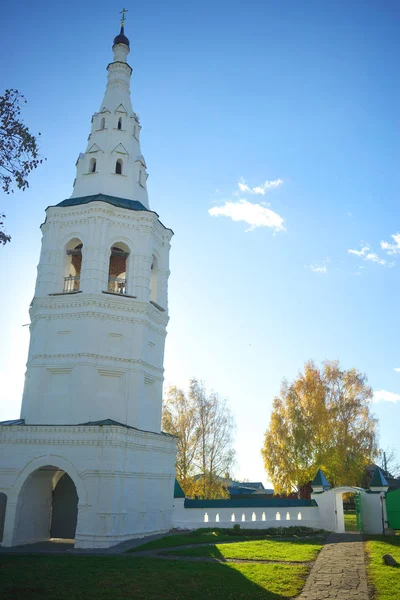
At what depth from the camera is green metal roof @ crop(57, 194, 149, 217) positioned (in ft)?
73.6

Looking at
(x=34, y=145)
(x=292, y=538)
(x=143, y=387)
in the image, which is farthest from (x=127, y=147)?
(x=292, y=538)

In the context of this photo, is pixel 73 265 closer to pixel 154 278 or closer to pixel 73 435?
pixel 154 278

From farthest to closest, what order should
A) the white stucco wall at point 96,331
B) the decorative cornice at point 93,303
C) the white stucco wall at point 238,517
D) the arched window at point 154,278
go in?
the arched window at point 154,278 < the white stucco wall at point 238,517 < the decorative cornice at point 93,303 < the white stucco wall at point 96,331

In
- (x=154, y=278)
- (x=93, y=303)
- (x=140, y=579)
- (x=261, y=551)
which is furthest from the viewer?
(x=154, y=278)

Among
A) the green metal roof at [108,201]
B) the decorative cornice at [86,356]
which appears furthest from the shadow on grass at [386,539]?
the green metal roof at [108,201]

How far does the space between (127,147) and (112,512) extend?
51.5ft

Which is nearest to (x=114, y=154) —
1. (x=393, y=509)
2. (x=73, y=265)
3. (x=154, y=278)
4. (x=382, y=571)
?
(x=73, y=265)

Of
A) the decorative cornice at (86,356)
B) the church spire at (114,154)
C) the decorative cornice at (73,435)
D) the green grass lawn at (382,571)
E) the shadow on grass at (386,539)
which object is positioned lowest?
the green grass lawn at (382,571)

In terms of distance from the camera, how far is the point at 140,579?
11.5m

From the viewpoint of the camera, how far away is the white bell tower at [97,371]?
712 inches

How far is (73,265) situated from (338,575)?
16.2 m

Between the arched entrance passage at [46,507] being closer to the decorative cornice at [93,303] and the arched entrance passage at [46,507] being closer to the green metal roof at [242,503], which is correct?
the green metal roof at [242,503]

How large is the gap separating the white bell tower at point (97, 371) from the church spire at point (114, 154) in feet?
0.20

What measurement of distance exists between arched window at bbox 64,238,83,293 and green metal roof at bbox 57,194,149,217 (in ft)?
5.47
